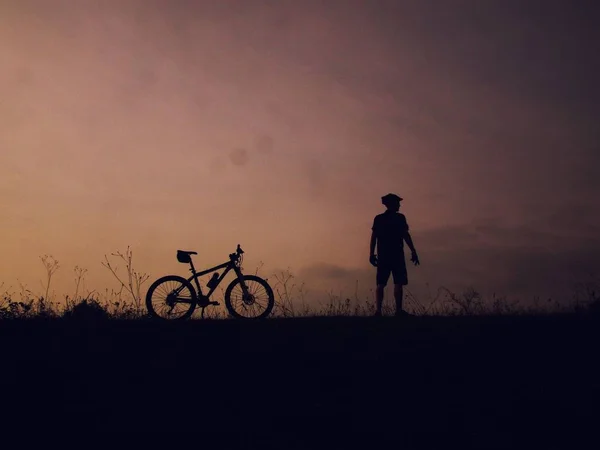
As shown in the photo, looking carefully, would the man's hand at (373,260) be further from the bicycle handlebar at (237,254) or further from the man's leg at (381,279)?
the bicycle handlebar at (237,254)

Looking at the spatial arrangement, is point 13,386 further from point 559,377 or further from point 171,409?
point 559,377

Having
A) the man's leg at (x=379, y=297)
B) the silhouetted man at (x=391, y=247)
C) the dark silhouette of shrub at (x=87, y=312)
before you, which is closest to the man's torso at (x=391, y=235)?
the silhouetted man at (x=391, y=247)

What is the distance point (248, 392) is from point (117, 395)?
165cm

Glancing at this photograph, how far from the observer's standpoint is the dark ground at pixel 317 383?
601cm

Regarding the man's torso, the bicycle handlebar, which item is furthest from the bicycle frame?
the man's torso

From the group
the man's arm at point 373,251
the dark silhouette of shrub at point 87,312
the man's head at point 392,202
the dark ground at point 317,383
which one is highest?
the man's head at point 392,202

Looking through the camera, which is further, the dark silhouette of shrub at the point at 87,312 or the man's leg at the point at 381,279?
the man's leg at the point at 381,279

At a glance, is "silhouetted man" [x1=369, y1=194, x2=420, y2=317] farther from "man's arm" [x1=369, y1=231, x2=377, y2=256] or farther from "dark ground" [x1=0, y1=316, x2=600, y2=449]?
"dark ground" [x1=0, y1=316, x2=600, y2=449]

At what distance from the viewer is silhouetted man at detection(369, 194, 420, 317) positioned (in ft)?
42.3

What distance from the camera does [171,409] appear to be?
21.1ft

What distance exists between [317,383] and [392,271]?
628cm

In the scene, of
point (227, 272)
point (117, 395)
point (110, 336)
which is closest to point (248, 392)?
point (117, 395)

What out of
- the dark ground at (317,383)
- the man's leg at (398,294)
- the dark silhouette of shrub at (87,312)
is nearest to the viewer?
the dark ground at (317,383)

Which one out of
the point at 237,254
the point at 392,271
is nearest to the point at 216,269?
the point at 237,254
